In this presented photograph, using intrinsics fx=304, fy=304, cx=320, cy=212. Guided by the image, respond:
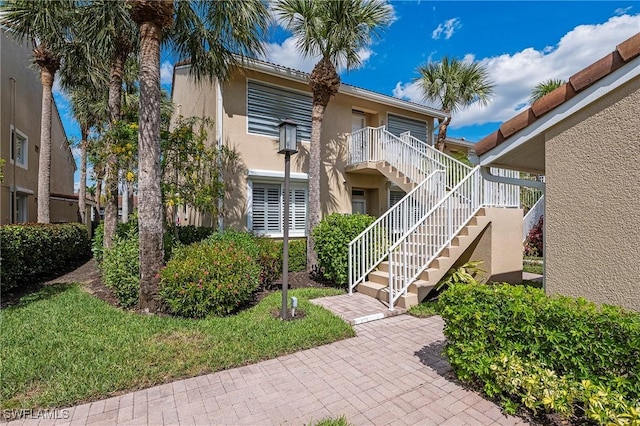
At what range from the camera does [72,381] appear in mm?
3531

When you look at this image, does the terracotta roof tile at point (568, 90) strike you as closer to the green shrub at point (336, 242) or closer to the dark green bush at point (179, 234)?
the green shrub at point (336, 242)

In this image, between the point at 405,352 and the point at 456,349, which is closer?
the point at 456,349

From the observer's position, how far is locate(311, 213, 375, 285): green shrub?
8039 millimetres

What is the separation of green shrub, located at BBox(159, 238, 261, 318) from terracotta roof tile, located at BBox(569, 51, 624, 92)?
5889 mm

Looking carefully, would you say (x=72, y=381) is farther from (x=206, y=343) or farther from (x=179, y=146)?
(x=179, y=146)

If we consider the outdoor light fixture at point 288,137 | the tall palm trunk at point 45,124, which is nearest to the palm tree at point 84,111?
the tall palm trunk at point 45,124

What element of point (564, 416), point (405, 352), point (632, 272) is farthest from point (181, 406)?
point (632, 272)

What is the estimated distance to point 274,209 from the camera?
427 inches

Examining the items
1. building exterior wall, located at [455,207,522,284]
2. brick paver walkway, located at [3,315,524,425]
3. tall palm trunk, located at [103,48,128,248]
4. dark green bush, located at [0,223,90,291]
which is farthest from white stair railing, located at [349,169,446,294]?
dark green bush, located at [0,223,90,291]

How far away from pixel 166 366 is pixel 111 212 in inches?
262

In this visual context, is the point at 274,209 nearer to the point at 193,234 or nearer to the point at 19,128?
the point at 193,234

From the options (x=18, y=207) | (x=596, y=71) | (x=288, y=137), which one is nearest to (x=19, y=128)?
(x=18, y=207)

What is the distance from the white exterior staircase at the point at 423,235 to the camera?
6.73m

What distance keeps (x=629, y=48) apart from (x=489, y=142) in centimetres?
158
